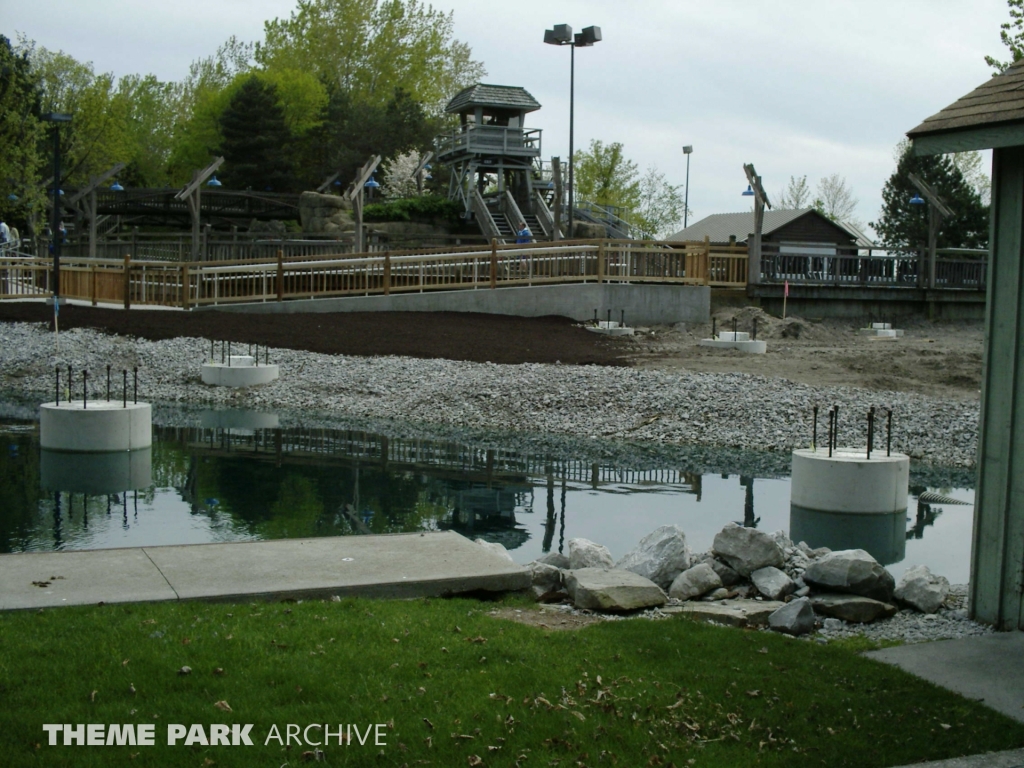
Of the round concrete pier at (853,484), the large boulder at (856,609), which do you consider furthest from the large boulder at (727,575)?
the round concrete pier at (853,484)

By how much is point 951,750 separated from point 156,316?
79.2ft

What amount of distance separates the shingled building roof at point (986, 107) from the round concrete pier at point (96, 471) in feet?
30.9

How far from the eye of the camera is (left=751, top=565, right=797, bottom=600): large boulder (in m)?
7.56

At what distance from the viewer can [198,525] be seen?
35.5 ft

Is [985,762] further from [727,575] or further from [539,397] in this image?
[539,397]

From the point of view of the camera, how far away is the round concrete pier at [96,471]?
12555 mm

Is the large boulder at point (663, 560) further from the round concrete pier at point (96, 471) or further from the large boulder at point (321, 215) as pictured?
the large boulder at point (321, 215)

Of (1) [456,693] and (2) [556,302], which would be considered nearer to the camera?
(1) [456,693]

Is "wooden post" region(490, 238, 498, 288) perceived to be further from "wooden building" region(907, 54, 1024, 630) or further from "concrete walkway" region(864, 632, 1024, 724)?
"concrete walkway" region(864, 632, 1024, 724)

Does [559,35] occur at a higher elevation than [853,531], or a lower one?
higher

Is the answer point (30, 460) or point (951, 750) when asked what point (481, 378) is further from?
point (951, 750)

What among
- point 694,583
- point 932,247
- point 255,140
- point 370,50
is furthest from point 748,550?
point 370,50

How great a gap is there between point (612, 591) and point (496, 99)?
4949 cm

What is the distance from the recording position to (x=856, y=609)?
23.4 feet
